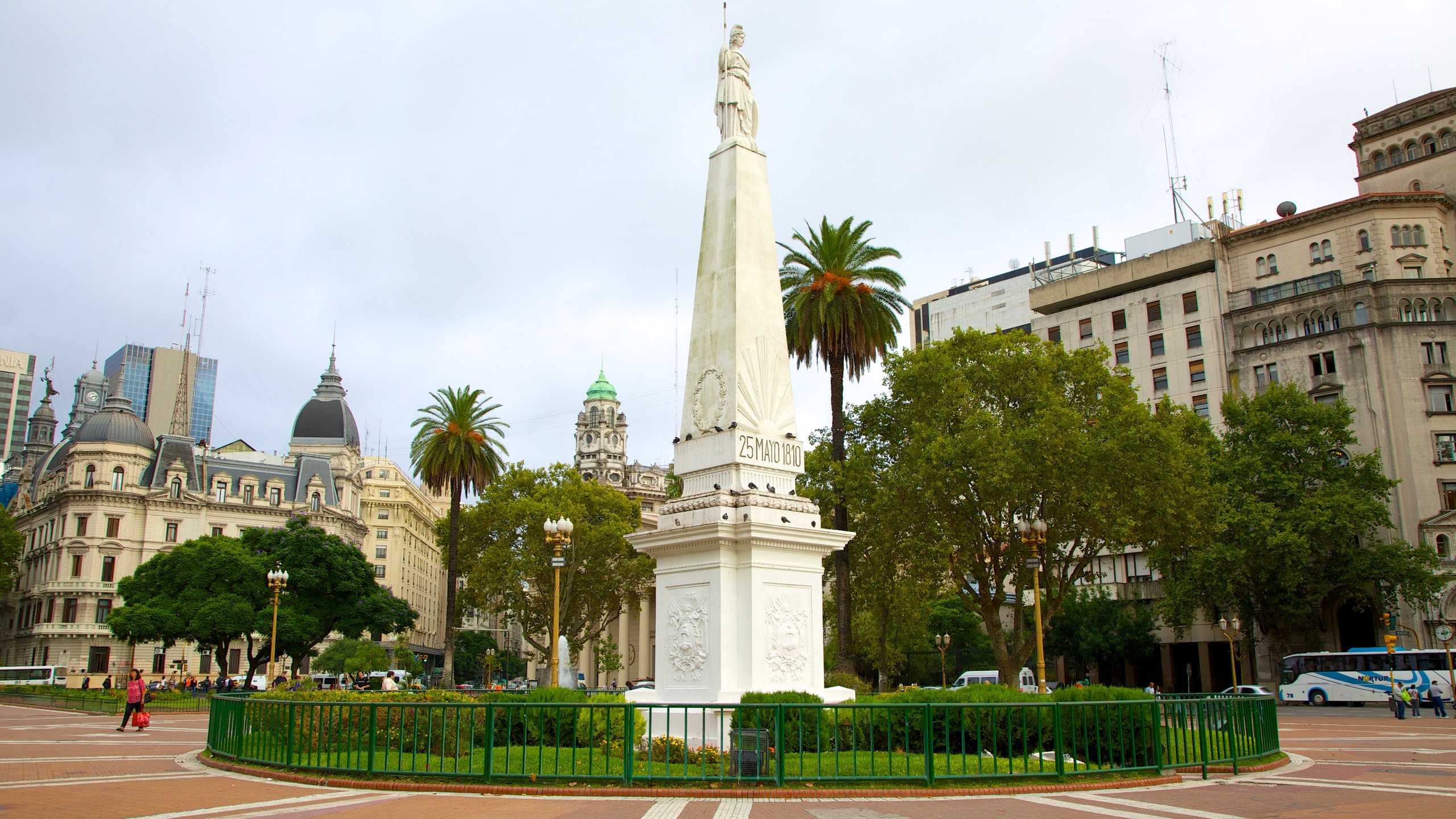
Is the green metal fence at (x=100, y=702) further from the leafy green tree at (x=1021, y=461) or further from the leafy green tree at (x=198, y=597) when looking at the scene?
the leafy green tree at (x=1021, y=461)

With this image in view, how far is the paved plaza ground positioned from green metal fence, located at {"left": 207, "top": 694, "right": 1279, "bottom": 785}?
0.49 meters

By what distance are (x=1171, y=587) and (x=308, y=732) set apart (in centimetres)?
4418

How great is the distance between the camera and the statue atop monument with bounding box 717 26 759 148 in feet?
61.3

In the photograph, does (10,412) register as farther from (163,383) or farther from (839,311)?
(839,311)

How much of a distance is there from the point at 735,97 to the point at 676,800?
1223 centimetres

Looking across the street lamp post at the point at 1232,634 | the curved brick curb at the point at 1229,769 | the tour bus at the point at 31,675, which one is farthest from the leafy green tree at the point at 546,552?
the curved brick curb at the point at 1229,769

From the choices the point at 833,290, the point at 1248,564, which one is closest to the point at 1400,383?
the point at 1248,564

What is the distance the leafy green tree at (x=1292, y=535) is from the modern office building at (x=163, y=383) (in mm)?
100000

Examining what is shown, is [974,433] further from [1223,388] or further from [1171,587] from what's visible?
[1223,388]

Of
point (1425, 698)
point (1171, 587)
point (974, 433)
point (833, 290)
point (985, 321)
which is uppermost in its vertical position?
point (985, 321)

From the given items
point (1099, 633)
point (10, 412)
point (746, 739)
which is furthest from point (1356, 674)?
point (10, 412)

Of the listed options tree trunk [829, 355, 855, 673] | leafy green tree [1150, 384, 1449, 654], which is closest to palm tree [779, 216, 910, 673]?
tree trunk [829, 355, 855, 673]

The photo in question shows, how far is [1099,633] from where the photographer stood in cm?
5500

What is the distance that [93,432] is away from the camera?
76812 millimetres
